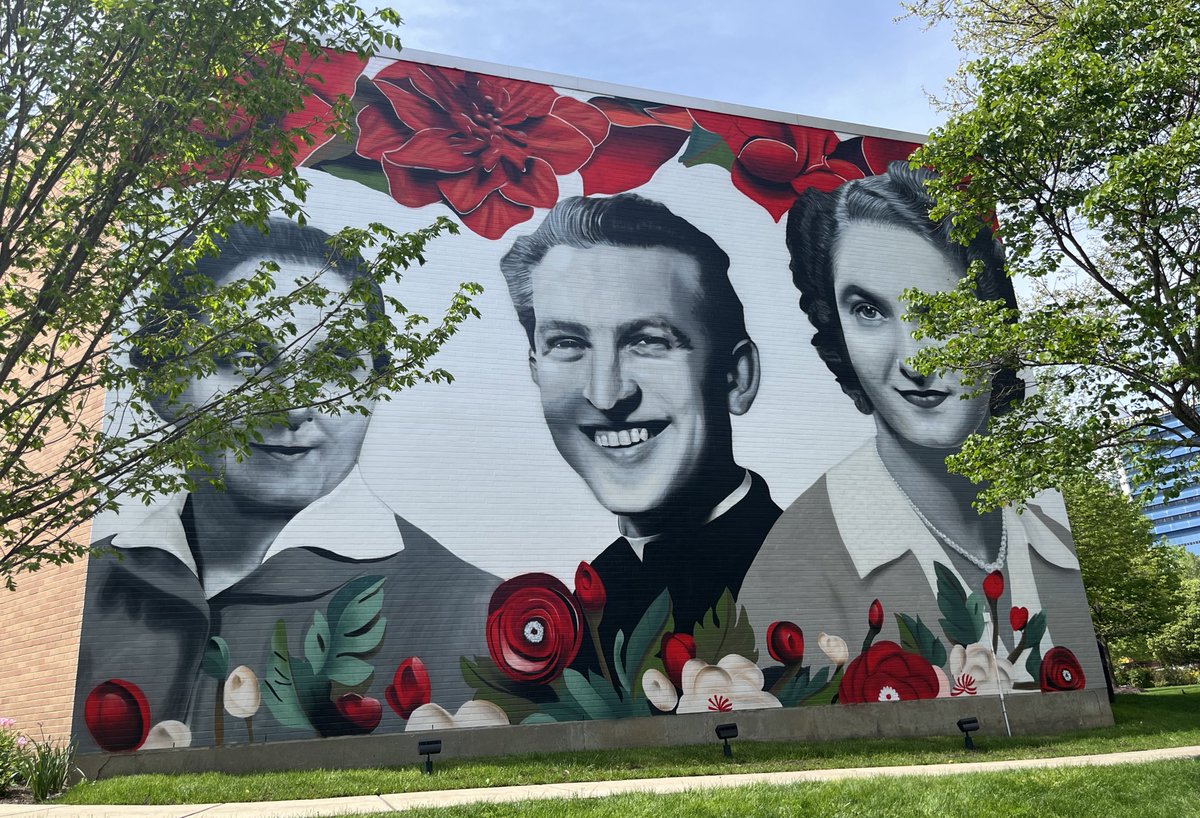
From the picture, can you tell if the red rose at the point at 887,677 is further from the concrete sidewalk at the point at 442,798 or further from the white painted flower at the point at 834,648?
the concrete sidewalk at the point at 442,798

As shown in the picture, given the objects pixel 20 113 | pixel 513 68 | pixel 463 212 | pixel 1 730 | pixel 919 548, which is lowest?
pixel 1 730

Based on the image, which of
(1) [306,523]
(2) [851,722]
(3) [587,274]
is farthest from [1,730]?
(2) [851,722]

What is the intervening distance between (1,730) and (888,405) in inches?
623

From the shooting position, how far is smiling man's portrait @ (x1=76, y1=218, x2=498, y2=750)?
12.9 m

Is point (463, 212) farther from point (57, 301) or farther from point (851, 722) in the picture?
point (851, 722)

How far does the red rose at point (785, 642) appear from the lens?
53.1 feet

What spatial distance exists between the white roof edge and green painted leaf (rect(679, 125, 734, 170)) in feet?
2.01

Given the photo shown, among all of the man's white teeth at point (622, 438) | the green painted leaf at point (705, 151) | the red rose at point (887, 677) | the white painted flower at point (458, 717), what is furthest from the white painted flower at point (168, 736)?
the green painted leaf at point (705, 151)

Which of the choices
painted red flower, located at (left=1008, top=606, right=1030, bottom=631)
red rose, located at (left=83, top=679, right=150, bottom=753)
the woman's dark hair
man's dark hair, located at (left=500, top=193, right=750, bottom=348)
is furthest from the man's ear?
red rose, located at (left=83, top=679, right=150, bottom=753)

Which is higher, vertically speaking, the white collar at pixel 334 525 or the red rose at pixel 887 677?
the white collar at pixel 334 525

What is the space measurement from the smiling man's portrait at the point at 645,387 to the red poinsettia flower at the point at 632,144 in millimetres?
439

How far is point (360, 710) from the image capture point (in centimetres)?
1369

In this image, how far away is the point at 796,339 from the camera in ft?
59.6

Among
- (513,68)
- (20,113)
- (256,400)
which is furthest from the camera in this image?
(513,68)
